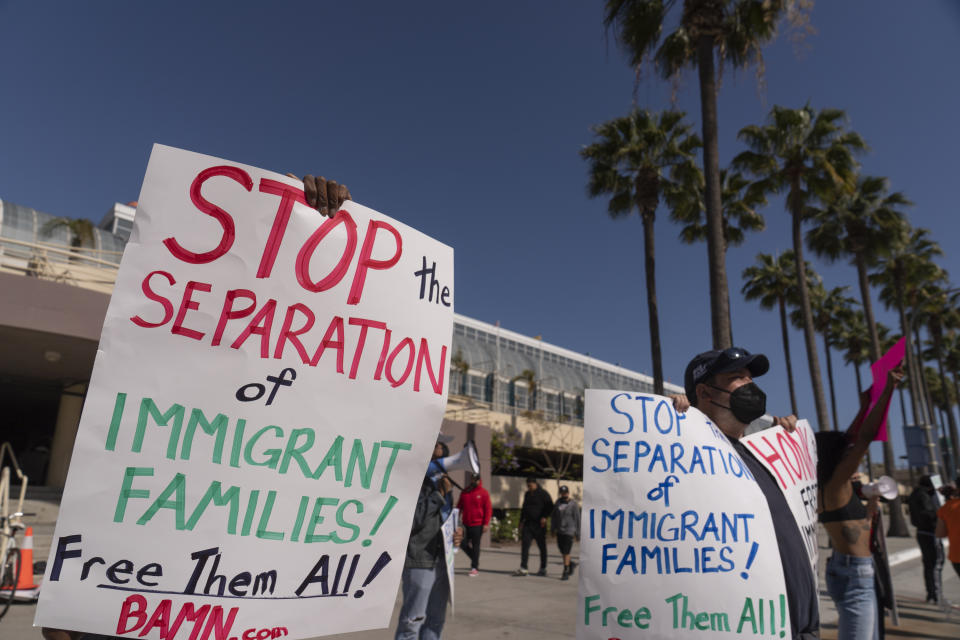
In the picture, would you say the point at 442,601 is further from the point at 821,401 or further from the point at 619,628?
the point at 821,401

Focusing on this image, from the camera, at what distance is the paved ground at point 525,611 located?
241 inches

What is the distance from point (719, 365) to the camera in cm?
267

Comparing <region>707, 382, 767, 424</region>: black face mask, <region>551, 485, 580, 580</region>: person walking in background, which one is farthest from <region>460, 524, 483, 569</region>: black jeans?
<region>707, 382, 767, 424</region>: black face mask

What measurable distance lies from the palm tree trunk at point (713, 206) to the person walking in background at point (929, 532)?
3.30 metres

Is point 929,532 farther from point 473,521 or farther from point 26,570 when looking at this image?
point 26,570

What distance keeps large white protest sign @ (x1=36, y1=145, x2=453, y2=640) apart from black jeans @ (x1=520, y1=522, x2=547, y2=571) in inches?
388

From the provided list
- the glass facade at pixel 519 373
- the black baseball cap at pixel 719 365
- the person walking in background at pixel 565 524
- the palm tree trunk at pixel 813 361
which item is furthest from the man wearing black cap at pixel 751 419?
the glass facade at pixel 519 373

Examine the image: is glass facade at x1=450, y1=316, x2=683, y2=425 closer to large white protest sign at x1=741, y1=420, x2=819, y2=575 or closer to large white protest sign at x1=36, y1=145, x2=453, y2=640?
large white protest sign at x1=741, y1=420, x2=819, y2=575

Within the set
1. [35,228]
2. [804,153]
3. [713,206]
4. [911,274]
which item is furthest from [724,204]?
[35,228]

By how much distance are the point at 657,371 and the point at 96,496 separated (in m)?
16.0

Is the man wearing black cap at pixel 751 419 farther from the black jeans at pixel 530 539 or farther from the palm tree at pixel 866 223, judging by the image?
the palm tree at pixel 866 223

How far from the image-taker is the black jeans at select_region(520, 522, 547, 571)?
11.3 meters

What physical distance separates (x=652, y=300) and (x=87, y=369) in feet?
48.9

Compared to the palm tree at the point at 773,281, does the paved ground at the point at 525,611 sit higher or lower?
lower
